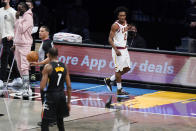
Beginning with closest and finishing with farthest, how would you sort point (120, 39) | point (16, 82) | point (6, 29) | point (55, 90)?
1. point (55, 90)
2. point (120, 39)
3. point (6, 29)
4. point (16, 82)

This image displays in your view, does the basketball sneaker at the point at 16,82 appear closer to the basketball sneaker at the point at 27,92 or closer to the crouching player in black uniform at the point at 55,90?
the basketball sneaker at the point at 27,92

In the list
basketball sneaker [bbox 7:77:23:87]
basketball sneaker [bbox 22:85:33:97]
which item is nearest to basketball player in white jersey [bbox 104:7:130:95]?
basketball sneaker [bbox 22:85:33:97]

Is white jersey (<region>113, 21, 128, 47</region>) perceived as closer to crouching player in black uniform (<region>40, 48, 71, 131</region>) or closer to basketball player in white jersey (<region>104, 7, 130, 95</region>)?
basketball player in white jersey (<region>104, 7, 130, 95</region>)

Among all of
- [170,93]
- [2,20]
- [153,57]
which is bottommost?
[170,93]

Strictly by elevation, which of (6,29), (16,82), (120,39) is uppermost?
(6,29)

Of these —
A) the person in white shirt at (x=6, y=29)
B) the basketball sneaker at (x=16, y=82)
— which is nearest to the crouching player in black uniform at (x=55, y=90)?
the person in white shirt at (x=6, y=29)

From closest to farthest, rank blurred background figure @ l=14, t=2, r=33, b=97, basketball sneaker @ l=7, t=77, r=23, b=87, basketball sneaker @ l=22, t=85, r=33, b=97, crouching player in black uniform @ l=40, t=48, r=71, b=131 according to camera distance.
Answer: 1. crouching player in black uniform @ l=40, t=48, r=71, b=131
2. blurred background figure @ l=14, t=2, r=33, b=97
3. basketball sneaker @ l=22, t=85, r=33, b=97
4. basketball sneaker @ l=7, t=77, r=23, b=87

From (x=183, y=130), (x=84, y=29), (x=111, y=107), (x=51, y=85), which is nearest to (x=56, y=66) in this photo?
(x=51, y=85)

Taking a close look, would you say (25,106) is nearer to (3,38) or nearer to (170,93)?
(3,38)

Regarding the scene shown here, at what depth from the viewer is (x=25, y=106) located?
1209cm

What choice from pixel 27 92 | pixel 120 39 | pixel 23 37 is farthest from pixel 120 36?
pixel 27 92

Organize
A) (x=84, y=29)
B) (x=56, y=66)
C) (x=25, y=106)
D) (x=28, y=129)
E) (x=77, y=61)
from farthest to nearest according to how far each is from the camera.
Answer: (x=84, y=29)
(x=77, y=61)
(x=25, y=106)
(x=28, y=129)
(x=56, y=66)

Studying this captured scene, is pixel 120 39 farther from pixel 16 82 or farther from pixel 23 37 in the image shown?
pixel 16 82

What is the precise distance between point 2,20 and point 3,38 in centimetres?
48
